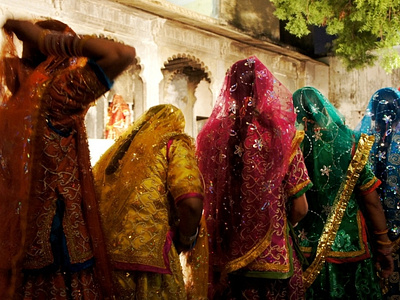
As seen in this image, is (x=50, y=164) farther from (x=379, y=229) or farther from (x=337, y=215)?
(x=379, y=229)

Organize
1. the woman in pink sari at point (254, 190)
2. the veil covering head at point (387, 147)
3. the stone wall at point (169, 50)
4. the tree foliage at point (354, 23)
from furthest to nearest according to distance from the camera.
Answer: the tree foliage at point (354, 23), the stone wall at point (169, 50), the veil covering head at point (387, 147), the woman in pink sari at point (254, 190)

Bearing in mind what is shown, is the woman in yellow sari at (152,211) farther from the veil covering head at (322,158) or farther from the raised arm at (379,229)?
the raised arm at (379,229)

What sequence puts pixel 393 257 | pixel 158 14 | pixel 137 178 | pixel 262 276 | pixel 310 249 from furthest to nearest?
pixel 158 14, pixel 393 257, pixel 310 249, pixel 262 276, pixel 137 178

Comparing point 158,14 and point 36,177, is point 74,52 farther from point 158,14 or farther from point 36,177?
point 158,14

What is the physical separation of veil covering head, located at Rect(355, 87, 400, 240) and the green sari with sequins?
328 millimetres

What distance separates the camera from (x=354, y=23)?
908 cm

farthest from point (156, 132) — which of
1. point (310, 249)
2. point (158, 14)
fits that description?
point (158, 14)

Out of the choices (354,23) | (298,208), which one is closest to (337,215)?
(298,208)

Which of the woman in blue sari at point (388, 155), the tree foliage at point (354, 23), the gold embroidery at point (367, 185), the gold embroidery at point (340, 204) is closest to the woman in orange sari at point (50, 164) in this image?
the gold embroidery at point (340, 204)

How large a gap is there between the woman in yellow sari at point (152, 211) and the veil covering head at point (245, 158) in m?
0.41

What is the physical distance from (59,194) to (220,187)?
40.1 inches

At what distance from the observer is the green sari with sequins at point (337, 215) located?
2758mm

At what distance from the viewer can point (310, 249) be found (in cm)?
279

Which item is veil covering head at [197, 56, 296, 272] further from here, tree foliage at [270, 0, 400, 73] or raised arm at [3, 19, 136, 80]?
tree foliage at [270, 0, 400, 73]
